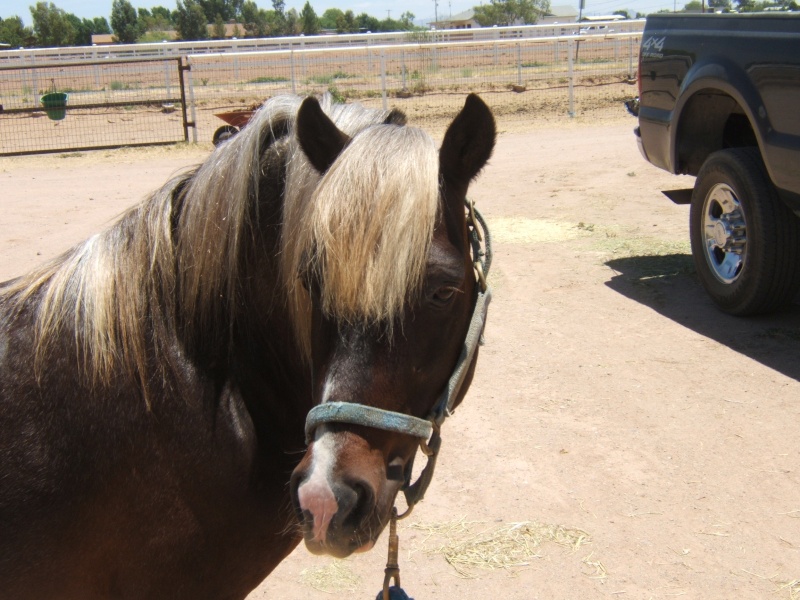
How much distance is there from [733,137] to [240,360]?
5.49 metres

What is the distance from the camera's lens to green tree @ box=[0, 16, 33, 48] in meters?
60.0

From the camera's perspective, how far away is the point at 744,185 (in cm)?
524

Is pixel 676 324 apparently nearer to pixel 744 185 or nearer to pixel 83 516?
Result: pixel 744 185

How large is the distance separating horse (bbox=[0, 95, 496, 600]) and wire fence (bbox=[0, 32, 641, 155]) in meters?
11.2

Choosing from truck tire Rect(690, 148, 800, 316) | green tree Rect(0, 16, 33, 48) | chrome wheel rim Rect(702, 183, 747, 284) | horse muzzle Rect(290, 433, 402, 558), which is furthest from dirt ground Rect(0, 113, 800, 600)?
green tree Rect(0, 16, 33, 48)

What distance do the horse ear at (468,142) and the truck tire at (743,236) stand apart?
388cm

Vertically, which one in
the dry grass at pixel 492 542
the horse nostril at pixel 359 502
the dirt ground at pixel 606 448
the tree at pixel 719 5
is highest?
the tree at pixel 719 5

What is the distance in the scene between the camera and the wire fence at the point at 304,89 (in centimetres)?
1585

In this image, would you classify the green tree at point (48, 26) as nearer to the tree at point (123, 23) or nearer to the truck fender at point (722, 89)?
the tree at point (123, 23)

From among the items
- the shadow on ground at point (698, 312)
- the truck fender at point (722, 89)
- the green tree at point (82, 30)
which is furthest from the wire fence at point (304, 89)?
the green tree at point (82, 30)

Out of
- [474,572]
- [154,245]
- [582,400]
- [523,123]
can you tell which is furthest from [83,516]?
[523,123]

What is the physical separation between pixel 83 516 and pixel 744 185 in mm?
4887

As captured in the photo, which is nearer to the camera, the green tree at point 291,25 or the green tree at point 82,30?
the green tree at point 82,30

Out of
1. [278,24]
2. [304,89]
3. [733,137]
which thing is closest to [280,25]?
[278,24]
